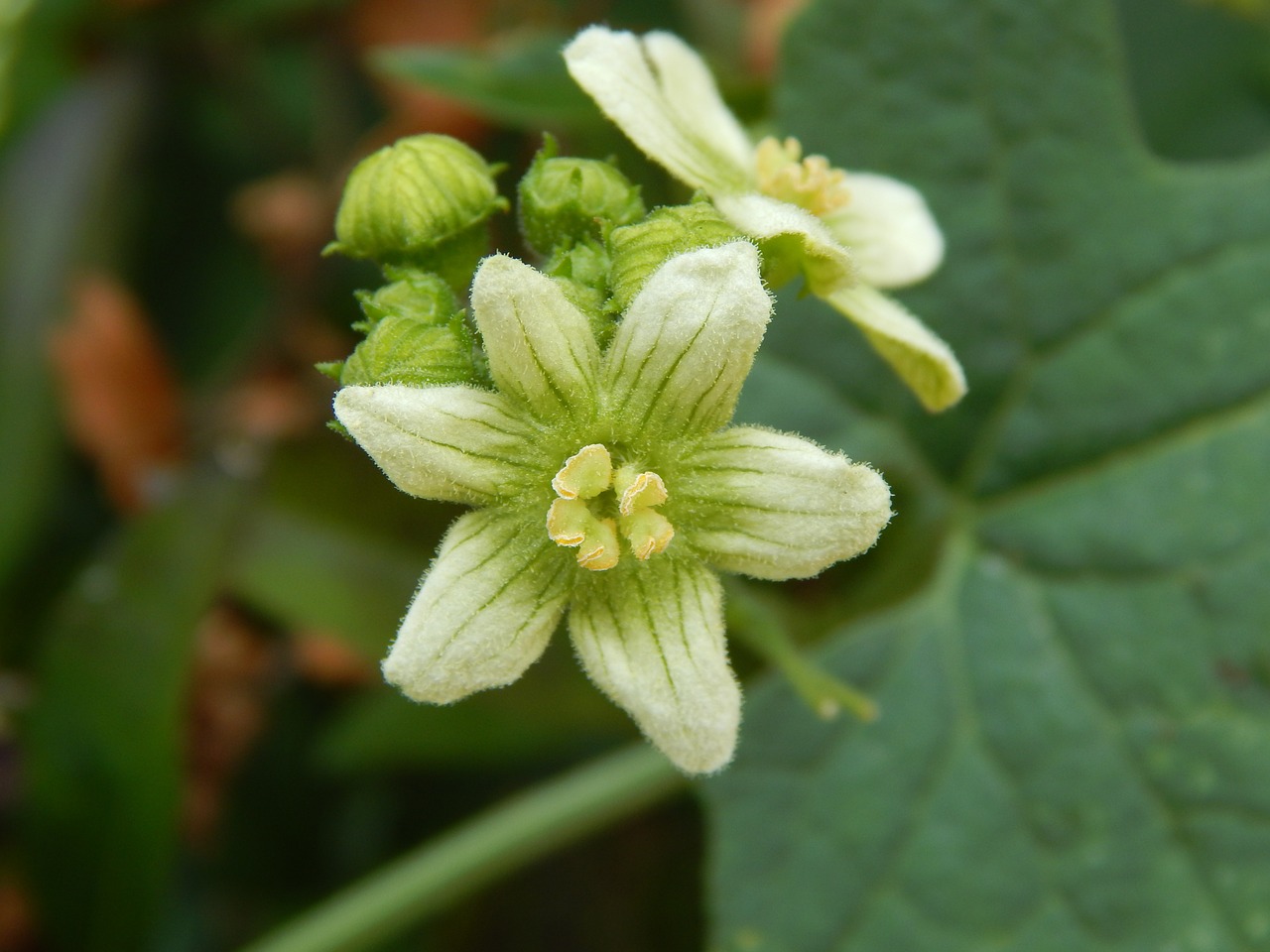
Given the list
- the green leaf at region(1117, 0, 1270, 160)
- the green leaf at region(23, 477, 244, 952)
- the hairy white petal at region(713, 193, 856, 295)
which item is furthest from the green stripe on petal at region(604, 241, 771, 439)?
the green leaf at region(1117, 0, 1270, 160)

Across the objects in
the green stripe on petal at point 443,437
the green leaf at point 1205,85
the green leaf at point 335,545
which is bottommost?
the green leaf at point 335,545

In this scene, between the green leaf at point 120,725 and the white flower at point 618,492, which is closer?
the white flower at point 618,492

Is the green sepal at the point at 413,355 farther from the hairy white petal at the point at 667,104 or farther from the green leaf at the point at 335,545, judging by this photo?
A: the green leaf at the point at 335,545

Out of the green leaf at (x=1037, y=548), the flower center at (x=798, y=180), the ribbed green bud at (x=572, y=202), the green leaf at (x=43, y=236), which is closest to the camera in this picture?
the ribbed green bud at (x=572, y=202)

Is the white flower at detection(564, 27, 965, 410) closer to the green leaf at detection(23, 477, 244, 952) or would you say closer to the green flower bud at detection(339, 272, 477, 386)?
the green flower bud at detection(339, 272, 477, 386)

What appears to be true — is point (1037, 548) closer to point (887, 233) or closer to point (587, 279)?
point (887, 233)

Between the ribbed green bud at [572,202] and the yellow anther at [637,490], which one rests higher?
the ribbed green bud at [572,202]

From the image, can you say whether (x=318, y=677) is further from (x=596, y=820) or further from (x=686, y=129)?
(x=686, y=129)

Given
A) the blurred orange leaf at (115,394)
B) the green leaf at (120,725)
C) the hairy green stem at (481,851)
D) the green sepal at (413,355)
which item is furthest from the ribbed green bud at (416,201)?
the blurred orange leaf at (115,394)
